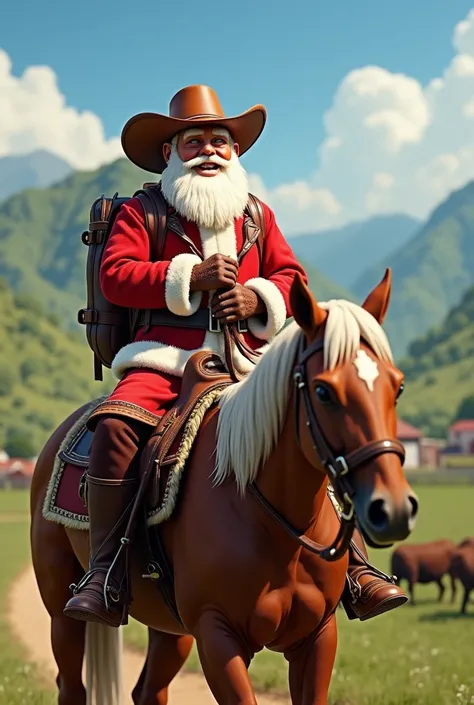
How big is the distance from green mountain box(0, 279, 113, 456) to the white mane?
93579 mm

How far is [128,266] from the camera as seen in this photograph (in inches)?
206

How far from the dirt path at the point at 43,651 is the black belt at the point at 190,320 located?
483cm

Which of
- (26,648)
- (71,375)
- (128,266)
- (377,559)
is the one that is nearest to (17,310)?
(71,375)

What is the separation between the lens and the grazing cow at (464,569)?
51.0 ft

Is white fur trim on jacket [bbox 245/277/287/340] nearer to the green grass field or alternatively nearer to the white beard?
the white beard

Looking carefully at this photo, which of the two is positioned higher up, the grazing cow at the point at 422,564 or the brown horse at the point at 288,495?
the grazing cow at the point at 422,564

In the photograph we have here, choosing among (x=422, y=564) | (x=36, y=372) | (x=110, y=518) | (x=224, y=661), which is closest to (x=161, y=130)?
(x=110, y=518)

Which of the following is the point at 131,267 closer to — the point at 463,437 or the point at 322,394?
the point at 322,394

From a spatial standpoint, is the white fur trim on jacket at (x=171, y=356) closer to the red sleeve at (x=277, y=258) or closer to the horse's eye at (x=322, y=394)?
the red sleeve at (x=277, y=258)

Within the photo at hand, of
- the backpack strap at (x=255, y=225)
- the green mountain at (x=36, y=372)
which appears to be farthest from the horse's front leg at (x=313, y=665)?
the green mountain at (x=36, y=372)

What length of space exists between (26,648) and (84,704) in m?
7.21

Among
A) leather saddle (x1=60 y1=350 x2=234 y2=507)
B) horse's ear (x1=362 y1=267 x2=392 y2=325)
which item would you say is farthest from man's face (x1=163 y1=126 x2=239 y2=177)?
horse's ear (x1=362 y1=267 x2=392 y2=325)

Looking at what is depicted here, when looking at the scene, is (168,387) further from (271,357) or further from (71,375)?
(71,375)

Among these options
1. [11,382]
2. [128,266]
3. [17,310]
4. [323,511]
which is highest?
[17,310]
